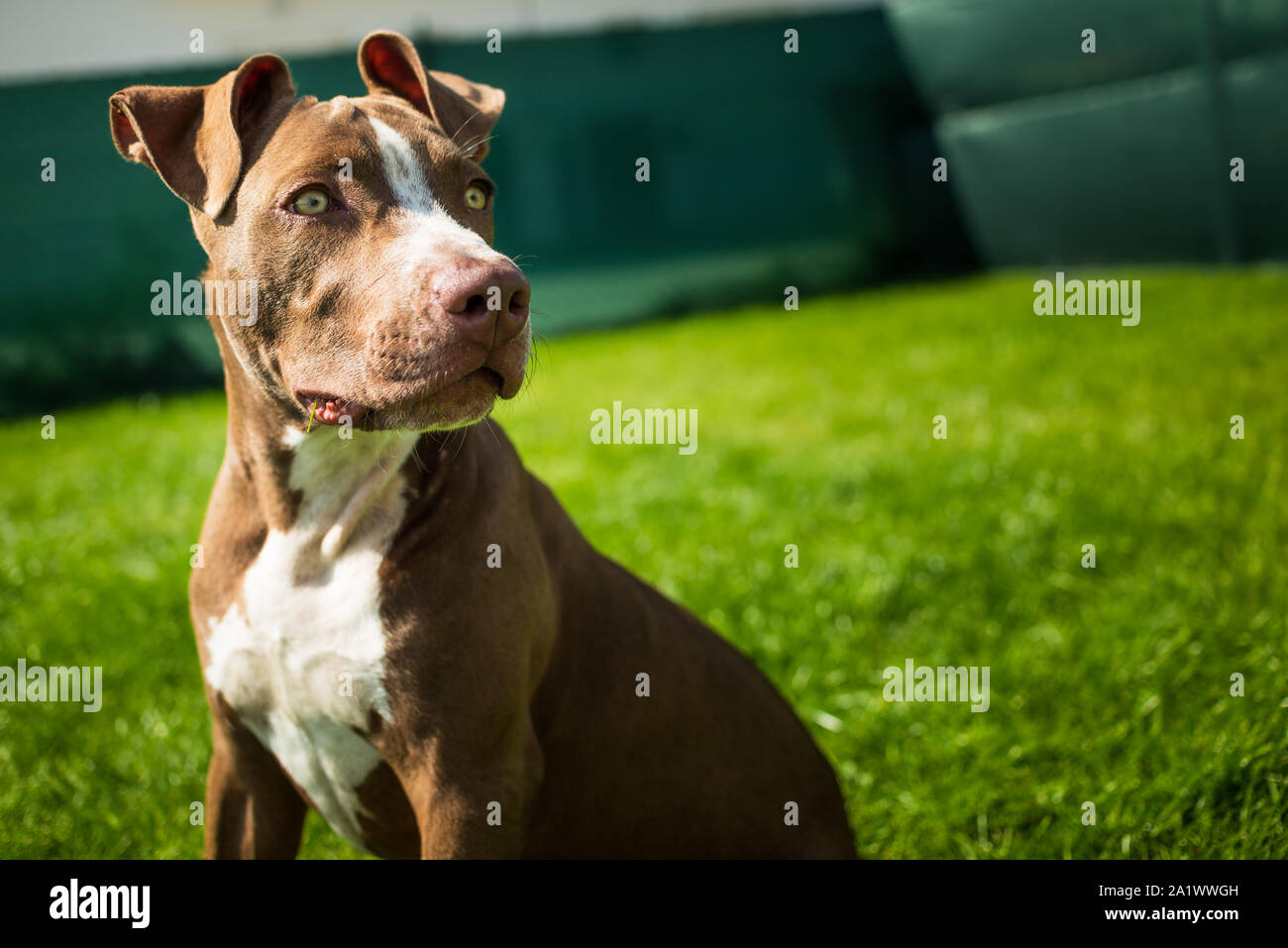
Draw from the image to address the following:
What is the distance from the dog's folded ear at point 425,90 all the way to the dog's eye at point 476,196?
0.31 ft

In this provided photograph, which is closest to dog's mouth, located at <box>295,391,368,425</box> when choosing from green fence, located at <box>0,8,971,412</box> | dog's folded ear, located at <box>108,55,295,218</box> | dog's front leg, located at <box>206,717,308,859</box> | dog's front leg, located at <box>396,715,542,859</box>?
dog's folded ear, located at <box>108,55,295,218</box>

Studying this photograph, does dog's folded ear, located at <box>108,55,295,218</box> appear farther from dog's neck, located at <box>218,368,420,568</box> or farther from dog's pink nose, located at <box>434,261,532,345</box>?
dog's pink nose, located at <box>434,261,532,345</box>

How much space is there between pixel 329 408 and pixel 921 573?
285 cm

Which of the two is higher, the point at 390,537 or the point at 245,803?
the point at 390,537

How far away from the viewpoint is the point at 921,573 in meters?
4.12

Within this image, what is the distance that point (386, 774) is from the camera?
200 cm

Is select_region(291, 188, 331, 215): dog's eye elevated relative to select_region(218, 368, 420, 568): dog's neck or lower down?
elevated

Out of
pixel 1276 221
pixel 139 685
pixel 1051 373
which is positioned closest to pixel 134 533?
pixel 139 685

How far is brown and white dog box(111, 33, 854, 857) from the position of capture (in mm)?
1806

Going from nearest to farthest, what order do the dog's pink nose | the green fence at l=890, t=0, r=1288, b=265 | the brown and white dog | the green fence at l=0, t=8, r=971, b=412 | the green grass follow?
the dog's pink nose, the brown and white dog, the green grass, the green fence at l=0, t=8, r=971, b=412, the green fence at l=890, t=0, r=1288, b=265

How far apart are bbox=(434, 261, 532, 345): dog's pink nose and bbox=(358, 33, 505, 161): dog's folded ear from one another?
1.65ft

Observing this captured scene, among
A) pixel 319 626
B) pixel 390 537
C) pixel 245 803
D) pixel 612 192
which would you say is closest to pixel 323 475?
pixel 390 537

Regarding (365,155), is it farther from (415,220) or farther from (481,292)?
(481,292)
